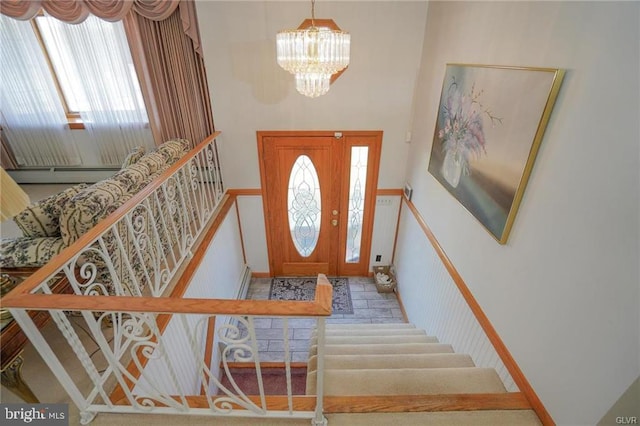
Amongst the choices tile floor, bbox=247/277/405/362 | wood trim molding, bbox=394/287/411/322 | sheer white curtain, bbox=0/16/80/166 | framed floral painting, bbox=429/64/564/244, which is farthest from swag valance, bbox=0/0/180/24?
wood trim molding, bbox=394/287/411/322

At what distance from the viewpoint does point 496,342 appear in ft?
5.80

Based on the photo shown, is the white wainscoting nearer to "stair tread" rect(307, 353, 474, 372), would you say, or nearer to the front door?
"stair tread" rect(307, 353, 474, 372)

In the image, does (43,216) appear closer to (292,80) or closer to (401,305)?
(292,80)

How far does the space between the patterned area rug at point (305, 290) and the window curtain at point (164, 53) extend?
2.34 meters

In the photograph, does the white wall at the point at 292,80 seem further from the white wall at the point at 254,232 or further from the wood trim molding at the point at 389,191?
the white wall at the point at 254,232

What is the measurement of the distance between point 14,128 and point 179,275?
151 inches

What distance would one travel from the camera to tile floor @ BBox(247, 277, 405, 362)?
3184mm

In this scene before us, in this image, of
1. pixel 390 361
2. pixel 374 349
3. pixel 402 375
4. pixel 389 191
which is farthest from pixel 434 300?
pixel 389 191

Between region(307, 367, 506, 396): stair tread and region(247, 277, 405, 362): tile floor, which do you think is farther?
region(247, 277, 405, 362): tile floor

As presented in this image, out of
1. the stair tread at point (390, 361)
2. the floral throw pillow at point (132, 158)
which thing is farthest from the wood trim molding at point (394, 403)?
the floral throw pillow at point (132, 158)

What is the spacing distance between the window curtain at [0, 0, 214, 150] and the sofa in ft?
5.81

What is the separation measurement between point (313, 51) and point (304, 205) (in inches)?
83.9

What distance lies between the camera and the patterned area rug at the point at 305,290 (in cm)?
384

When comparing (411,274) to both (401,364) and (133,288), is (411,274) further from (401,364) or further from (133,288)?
(133,288)
